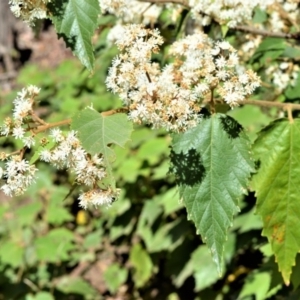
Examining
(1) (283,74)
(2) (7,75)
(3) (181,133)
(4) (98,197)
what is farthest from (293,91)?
(2) (7,75)

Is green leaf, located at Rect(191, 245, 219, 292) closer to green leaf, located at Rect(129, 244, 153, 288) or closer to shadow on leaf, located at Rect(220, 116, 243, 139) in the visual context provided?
green leaf, located at Rect(129, 244, 153, 288)

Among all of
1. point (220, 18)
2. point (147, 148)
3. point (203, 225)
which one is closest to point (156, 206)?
point (147, 148)

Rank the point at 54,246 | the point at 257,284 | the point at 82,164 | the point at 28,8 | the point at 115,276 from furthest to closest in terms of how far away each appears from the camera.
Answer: the point at 115,276 < the point at 54,246 < the point at 257,284 < the point at 28,8 < the point at 82,164

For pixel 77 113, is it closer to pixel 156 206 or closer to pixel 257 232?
pixel 257 232

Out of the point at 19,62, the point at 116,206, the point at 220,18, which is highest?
the point at 220,18

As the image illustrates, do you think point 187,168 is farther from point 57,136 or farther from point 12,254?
point 12,254

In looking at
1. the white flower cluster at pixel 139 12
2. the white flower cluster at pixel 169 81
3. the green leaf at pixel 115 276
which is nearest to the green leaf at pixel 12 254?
the green leaf at pixel 115 276

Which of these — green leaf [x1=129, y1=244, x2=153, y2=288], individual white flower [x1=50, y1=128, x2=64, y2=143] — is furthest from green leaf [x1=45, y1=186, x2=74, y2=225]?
individual white flower [x1=50, y1=128, x2=64, y2=143]
